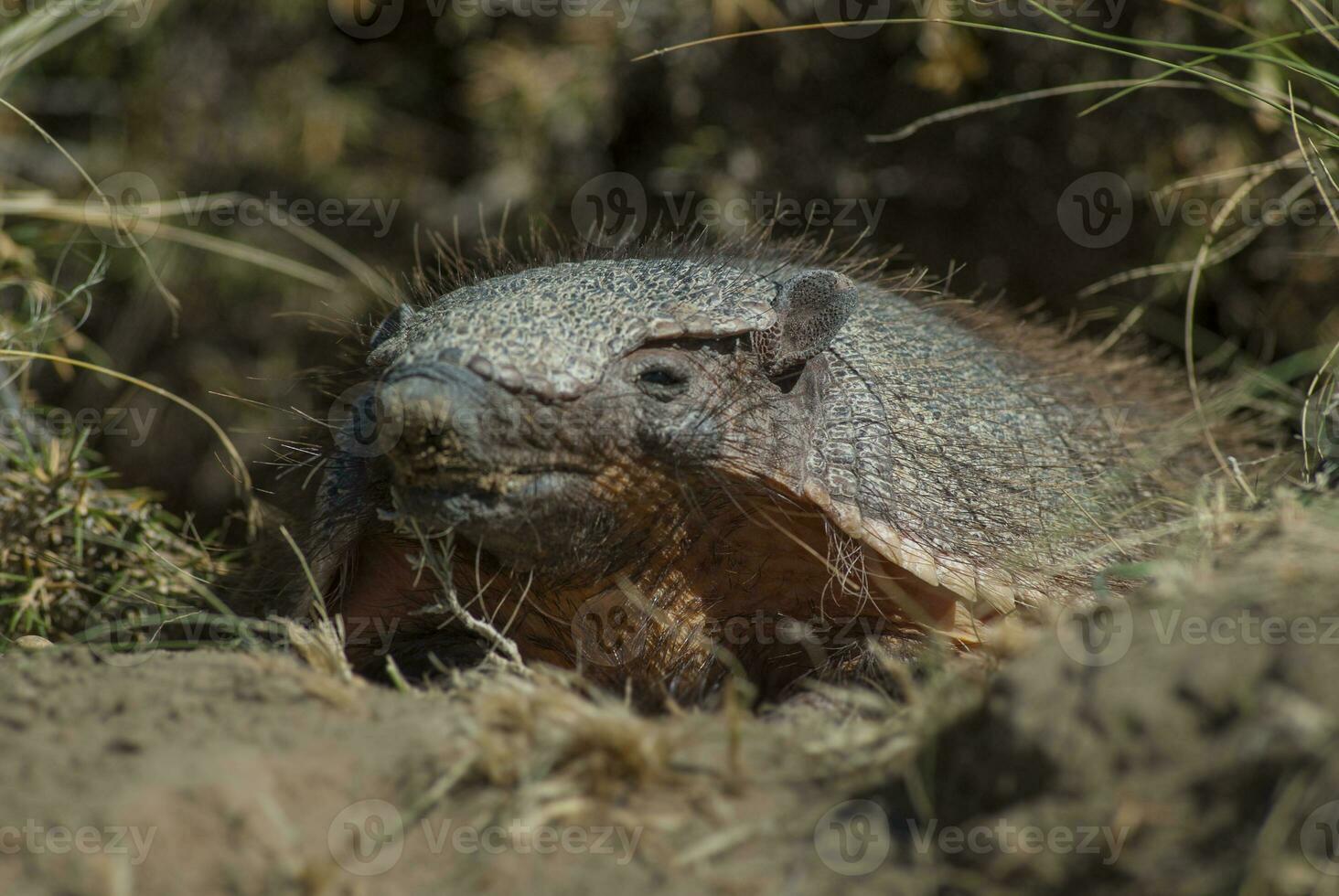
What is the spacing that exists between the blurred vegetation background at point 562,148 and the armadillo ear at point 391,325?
62cm

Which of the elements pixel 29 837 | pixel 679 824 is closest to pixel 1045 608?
pixel 679 824

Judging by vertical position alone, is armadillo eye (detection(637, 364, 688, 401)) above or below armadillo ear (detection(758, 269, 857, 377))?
below

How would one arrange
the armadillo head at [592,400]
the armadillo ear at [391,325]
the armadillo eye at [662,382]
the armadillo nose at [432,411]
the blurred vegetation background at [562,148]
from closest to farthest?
the armadillo nose at [432,411], the armadillo head at [592,400], the armadillo eye at [662,382], the armadillo ear at [391,325], the blurred vegetation background at [562,148]

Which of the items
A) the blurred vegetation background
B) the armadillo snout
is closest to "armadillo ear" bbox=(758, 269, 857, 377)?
the armadillo snout

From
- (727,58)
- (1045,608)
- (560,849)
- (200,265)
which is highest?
(727,58)

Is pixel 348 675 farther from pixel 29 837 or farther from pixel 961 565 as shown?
pixel 961 565

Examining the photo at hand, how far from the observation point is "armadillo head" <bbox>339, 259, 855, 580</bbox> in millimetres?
3162

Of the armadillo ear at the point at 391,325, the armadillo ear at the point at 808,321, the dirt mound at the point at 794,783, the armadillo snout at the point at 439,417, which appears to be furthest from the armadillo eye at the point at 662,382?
the dirt mound at the point at 794,783

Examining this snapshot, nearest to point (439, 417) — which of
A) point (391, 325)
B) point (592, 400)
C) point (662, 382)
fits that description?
point (592, 400)

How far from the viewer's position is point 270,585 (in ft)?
13.9

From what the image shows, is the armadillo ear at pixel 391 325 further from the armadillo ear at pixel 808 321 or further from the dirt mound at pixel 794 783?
the dirt mound at pixel 794 783

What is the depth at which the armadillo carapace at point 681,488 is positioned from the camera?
325cm

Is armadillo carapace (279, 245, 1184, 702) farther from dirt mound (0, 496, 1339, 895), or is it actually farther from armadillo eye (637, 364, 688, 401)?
dirt mound (0, 496, 1339, 895)

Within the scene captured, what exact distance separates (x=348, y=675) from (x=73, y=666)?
26.0 inches
